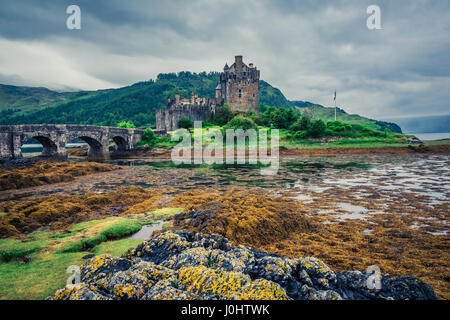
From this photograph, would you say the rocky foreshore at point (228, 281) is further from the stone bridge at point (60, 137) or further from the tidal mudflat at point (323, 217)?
the stone bridge at point (60, 137)

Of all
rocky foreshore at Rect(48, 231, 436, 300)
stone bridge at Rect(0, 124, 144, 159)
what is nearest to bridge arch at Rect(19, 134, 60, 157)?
stone bridge at Rect(0, 124, 144, 159)

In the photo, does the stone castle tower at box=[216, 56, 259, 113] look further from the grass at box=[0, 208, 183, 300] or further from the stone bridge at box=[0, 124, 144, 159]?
the grass at box=[0, 208, 183, 300]

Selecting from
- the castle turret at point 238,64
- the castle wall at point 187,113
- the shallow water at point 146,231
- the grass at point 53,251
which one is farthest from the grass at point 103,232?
the castle turret at point 238,64

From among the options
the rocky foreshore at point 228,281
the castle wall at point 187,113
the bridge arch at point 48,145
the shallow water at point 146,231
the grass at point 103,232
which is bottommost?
the shallow water at point 146,231

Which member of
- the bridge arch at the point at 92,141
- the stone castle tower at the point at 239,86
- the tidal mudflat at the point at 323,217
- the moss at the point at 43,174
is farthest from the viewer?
the stone castle tower at the point at 239,86

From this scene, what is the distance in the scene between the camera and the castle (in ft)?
281

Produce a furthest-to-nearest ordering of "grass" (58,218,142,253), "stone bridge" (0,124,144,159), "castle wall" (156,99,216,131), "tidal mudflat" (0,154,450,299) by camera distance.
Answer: "castle wall" (156,99,216,131), "stone bridge" (0,124,144,159), "grass" (58,218,142,253), "tidal mudflat" (0,154,450,299)

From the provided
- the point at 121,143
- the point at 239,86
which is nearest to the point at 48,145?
the point at 121,143

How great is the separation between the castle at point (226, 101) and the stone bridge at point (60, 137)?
1378 cm

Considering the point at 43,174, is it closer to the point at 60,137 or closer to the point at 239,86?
the point at 60,137

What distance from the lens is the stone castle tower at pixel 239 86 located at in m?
87.9

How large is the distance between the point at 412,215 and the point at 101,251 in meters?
14.3

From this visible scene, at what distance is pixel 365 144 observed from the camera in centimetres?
5816

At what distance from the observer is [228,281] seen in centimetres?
499
